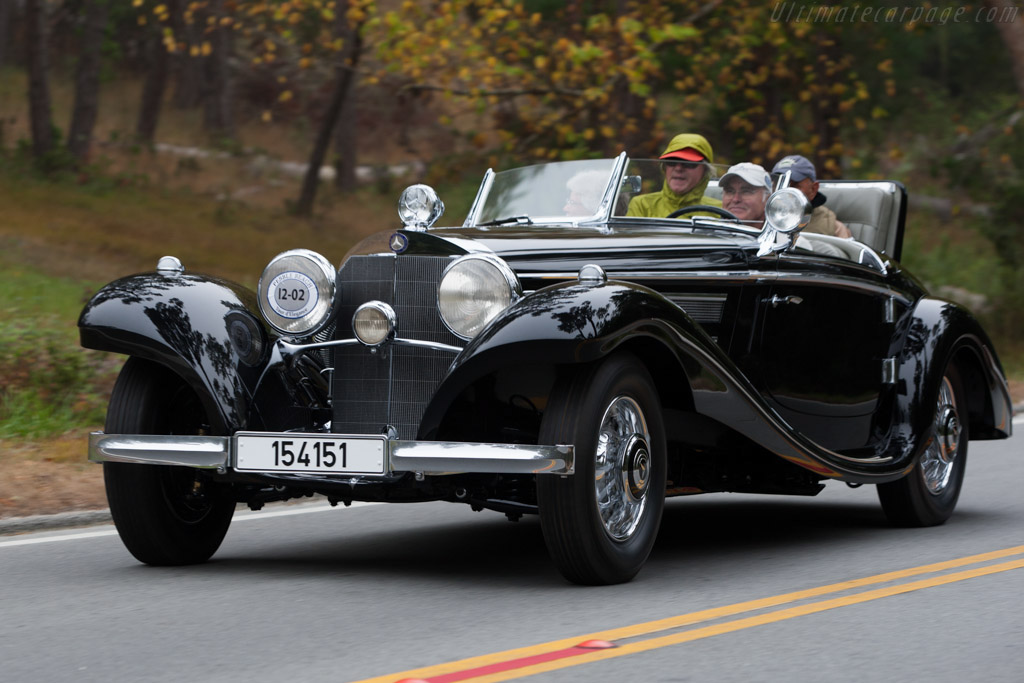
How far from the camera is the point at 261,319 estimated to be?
19.0 feet

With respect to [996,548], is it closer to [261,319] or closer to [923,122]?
[261,319]

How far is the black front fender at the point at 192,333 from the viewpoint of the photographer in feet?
17.7

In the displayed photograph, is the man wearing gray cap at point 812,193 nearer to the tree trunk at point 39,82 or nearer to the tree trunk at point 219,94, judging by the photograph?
the tree trunk at point 39,82

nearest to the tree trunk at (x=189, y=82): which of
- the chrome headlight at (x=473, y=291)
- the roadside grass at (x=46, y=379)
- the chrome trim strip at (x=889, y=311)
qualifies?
the roadside grass at (x=46, y=379)

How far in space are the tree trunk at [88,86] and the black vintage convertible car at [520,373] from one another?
2181 centimetres

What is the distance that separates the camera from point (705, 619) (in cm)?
462

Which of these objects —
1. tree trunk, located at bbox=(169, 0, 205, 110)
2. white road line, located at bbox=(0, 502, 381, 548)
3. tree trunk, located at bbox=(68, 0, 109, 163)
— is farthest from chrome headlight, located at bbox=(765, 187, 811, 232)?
tree trunk, located at bbox=(169, 0, 205, 110)

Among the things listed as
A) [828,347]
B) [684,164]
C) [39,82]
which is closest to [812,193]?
[684,164]

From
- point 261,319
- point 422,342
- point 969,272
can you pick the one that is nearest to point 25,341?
point 261,319

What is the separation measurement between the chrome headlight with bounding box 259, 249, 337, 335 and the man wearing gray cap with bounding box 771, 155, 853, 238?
3.13 meters

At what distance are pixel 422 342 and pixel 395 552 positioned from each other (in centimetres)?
120

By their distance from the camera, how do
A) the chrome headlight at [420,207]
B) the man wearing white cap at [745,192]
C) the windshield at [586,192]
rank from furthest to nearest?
the man wearing white cap at [745,192] → the windshield at [586,192] → the chrome headlight at [420,207]

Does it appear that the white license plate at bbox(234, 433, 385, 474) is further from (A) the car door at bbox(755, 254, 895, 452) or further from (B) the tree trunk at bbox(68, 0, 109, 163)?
(B) the tree trunk at bbox(68, 0, 109, 163)

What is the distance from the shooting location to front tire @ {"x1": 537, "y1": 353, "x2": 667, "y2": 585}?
4902 mm
